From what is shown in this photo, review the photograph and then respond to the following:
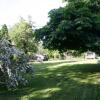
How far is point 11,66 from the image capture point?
12.6 metres

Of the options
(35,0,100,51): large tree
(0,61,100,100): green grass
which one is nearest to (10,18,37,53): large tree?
(35,0,100,51): large tree

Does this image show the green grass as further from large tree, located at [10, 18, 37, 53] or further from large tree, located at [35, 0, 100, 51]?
large tree, located at [10, 18, 37, 53]

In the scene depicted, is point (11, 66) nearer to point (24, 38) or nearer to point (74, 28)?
point (74, 28)

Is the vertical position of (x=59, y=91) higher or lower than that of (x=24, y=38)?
lower

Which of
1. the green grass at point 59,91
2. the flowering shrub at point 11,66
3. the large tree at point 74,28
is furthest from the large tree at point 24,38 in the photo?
the flowering shrub at point 11,66

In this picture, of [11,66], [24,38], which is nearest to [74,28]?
[11,66]

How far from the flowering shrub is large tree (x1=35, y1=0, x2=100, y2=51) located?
5.08 meters

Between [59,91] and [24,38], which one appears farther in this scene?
[24,38]

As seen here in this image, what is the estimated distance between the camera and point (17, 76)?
41.3 ft

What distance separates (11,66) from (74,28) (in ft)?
21.3

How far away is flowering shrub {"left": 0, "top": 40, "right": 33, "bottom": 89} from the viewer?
39.9 feet

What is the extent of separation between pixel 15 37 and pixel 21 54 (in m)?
37.0

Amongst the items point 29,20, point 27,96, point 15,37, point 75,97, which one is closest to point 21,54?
point 27,96

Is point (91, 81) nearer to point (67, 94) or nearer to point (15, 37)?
point (67, 94)
